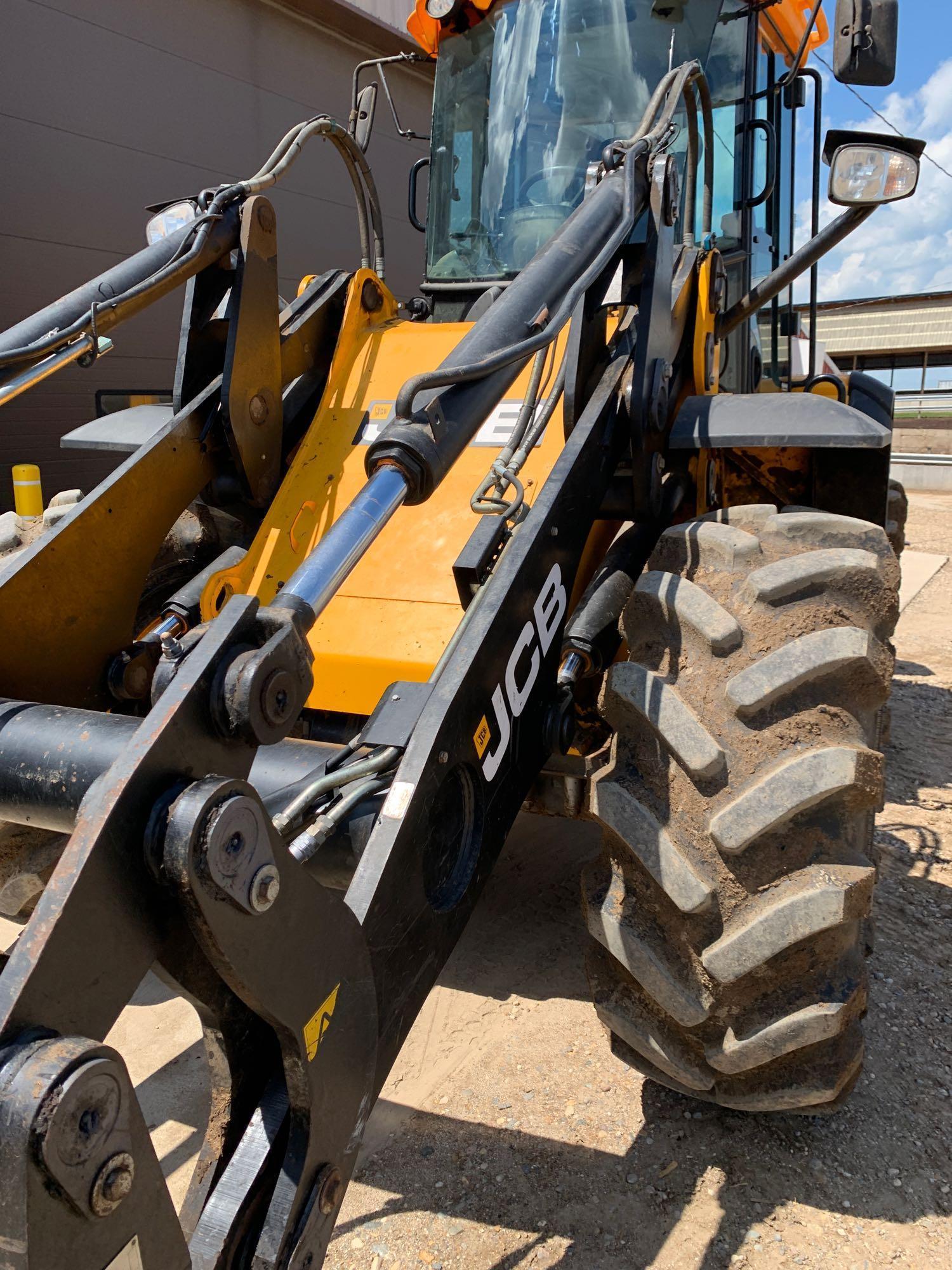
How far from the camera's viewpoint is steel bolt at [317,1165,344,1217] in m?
1.37

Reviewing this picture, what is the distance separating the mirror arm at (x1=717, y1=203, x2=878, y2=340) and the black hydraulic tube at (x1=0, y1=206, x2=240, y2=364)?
1.57 meters

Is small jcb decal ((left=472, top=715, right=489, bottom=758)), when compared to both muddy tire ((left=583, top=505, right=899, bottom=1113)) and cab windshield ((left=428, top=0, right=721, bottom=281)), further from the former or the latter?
cab windshield ((left=428, top=0, right=721, bottom=281))

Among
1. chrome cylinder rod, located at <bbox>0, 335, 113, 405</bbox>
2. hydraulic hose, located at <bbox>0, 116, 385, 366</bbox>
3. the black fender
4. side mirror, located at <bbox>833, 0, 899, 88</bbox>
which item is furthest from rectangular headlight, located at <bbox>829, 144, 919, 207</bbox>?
chrome cylinder rod, located at <bbox>0, 335, 113, 405</bbox>

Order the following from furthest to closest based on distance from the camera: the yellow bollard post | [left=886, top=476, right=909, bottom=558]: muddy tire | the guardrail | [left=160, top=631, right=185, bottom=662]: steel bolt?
the guardrail → the yellow bollard post → [left=886, top=476, right=909, bottom=558]: muddy tire → [left=160, top=631, right=185, bottom=662]: steel bolt

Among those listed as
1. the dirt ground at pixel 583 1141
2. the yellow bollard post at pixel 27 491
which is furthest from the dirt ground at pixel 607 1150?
the yellow bollard post at pixel 27 491

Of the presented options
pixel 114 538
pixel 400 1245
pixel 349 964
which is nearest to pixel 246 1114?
pixel 349 964

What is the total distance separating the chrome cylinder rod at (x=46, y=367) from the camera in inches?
79.9

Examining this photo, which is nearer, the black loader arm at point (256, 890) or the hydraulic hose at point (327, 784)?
the black loader arm at point (256, 890)

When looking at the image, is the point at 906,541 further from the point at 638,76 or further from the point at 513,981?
the point at 513,981

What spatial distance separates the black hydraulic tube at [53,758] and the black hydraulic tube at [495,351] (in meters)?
0.57

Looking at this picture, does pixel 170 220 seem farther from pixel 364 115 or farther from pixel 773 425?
pixel 773 425

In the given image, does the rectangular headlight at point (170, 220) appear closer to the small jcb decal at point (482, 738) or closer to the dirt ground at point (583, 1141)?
the small jcb decal at point (482, 738)

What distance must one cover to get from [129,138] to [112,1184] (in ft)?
→ 29.9

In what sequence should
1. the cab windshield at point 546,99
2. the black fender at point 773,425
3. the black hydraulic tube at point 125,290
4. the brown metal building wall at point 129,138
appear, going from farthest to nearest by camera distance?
the brown metal building wall at point 129,138, the cab windshield at point 546,99, the black fender at point 773,425, the black hydraulic tube at point 125,290
